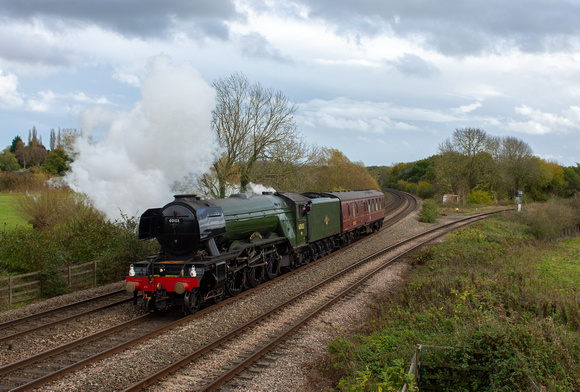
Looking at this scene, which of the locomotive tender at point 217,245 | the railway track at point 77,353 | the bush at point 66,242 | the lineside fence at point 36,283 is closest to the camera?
the railway track at point 77,353

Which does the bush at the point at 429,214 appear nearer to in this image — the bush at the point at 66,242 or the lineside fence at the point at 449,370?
the bush at the point at 66,242

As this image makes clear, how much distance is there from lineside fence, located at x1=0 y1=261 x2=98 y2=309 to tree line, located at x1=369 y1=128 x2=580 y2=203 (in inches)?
1652

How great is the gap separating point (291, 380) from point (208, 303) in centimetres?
490

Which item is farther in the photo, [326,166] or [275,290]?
[326,166]

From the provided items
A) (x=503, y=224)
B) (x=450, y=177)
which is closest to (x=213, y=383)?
(x=503, y=224)

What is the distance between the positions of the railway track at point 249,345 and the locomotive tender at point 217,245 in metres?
1.68

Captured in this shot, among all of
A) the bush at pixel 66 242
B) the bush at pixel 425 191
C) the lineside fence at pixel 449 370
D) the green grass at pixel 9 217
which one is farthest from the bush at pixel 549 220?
the green grass at pixel 9 217

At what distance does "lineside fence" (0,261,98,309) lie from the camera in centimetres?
1114

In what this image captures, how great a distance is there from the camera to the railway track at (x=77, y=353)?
20.8 ft

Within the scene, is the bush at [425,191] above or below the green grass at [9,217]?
above

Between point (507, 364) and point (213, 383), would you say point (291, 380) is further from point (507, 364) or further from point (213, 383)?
point (507, 364)

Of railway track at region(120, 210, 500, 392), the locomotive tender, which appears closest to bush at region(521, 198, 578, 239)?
the locomotive tender

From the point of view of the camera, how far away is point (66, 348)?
24.7 ft

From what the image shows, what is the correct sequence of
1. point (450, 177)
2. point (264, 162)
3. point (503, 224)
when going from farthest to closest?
point (450, 177) < point (503, 224) < point (264, 162)
